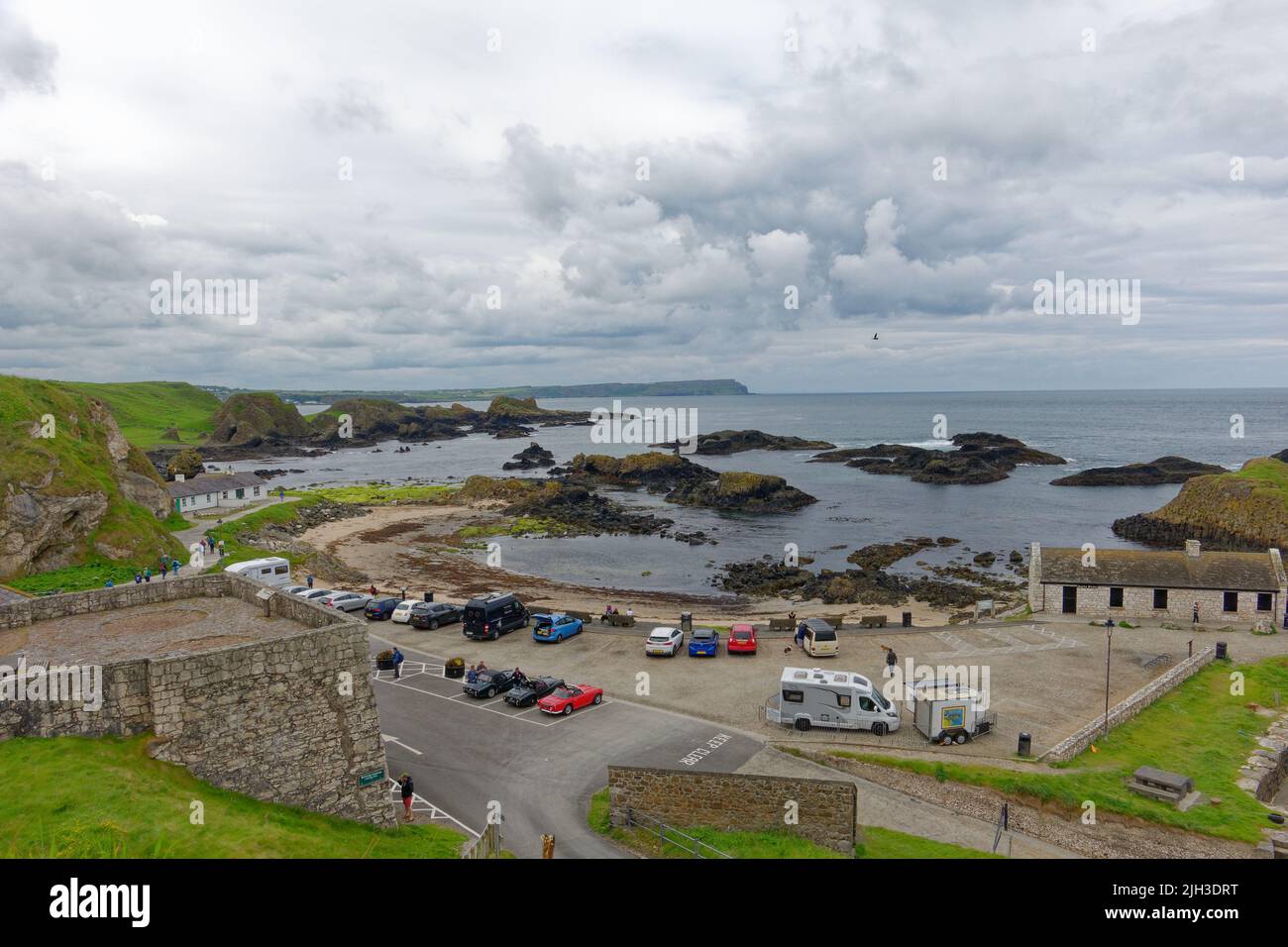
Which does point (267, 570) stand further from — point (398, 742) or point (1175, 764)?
point (1175, 764)

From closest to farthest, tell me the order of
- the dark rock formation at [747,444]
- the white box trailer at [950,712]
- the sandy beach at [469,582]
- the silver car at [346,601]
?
the white box trailer at [950,712] → the silver car at [346,601] → the sandy beach at [469,582] → the dark rock formation at [747,444]

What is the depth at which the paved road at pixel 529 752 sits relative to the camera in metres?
17.9

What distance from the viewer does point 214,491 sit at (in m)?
68.4

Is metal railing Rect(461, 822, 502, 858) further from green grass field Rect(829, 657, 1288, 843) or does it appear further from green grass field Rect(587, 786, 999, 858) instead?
green grass field Rect(829, 657, 1288, 843)

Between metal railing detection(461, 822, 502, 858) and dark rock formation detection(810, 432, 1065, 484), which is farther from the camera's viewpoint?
dark rock formation detection(810, 432, 1065, 484)

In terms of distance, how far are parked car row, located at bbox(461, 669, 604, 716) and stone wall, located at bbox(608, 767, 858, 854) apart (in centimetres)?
740

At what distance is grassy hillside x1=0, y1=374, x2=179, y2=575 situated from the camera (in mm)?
38156

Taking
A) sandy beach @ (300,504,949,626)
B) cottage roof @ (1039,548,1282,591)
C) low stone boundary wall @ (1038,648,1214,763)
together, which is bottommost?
sandy beach @ (300,504,949,626)

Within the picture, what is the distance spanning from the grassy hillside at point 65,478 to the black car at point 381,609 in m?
14.2

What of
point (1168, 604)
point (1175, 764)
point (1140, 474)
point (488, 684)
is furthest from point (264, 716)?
point (1140, 474)

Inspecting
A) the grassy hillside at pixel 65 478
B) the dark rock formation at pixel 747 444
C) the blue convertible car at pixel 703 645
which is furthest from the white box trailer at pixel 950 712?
the dark rock formation at pixel 747 444

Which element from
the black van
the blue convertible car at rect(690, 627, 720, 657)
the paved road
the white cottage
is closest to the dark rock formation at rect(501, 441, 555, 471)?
the white cottage

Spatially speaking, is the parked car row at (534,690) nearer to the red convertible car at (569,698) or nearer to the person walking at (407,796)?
the red convertible car at (569,698)
